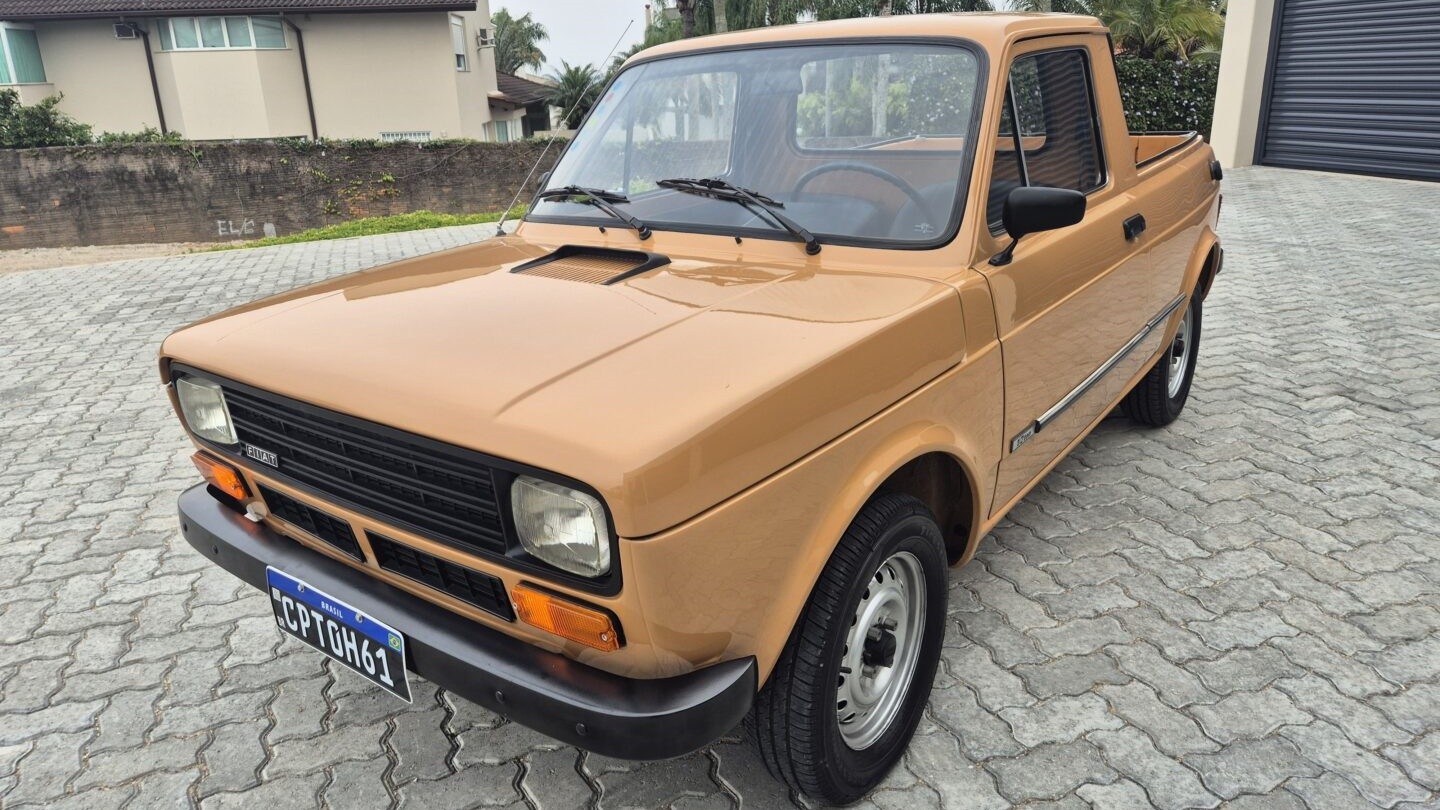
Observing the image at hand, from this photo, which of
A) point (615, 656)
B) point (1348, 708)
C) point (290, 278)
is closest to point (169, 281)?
point (290, 278)

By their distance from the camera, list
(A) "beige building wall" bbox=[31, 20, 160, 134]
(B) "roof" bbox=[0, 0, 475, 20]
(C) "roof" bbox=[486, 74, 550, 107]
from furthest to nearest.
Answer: (C) "roof" bbox=[486, 74, 550, 107] < (A) "beige building wall" bbox=[31, 20, 160, 134] < (B) "roof" bbox=[0, 0, 475, 20]

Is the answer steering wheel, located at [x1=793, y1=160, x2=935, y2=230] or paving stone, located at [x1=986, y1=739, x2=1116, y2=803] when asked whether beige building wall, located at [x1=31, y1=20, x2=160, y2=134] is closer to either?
steering wheel, located at [x1=793, y1=160, x2=935, y2=230]

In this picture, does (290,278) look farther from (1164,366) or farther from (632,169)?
(1164,366)

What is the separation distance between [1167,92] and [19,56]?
29.1 m

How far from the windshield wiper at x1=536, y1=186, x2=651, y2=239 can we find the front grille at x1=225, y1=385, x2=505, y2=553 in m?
1.20

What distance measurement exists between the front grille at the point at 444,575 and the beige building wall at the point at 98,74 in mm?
29469

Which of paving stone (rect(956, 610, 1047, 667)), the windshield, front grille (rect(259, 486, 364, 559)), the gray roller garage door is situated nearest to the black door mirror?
the windshield

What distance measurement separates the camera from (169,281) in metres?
9.80

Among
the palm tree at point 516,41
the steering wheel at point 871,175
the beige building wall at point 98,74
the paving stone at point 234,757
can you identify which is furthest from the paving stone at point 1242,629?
the palm tree at point 516,41

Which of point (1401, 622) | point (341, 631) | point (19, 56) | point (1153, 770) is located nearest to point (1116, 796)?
point (1153, 770)

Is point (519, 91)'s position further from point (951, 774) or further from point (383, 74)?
point (951, 774)

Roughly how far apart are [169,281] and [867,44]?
30.4ft

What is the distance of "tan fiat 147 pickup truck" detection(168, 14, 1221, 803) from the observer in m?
1.76

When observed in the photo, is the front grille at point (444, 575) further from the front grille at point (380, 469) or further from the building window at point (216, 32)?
the building window at point (216, 32)
